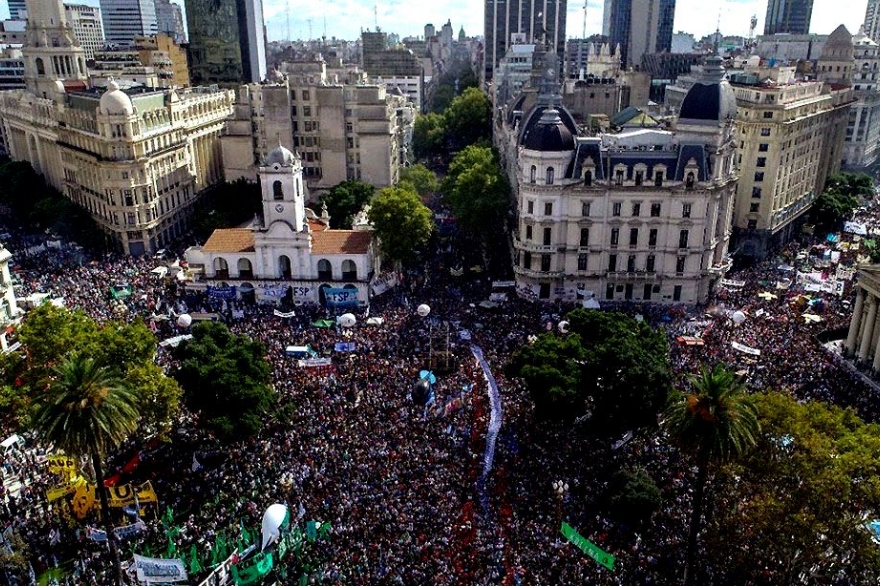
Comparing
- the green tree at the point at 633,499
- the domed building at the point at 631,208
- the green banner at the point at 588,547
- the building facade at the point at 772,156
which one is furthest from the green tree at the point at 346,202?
the green banner at the point at 588,547

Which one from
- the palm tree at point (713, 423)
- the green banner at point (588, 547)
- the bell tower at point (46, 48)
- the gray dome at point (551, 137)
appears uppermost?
the bell tower at point (46, 48)

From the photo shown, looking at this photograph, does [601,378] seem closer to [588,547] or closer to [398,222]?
[588,547]

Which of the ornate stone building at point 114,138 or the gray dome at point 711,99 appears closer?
the gray dome at point 711,99

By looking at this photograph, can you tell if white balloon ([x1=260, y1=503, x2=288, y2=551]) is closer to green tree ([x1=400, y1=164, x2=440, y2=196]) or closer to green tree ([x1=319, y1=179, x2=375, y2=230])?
green tree ([x1=319, y1=179, x2=375, y2=230])

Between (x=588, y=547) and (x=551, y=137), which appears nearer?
(x=588, y=547)

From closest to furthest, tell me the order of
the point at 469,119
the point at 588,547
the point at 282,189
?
the point at 588,547, the point at 282,189, the point at 469,119

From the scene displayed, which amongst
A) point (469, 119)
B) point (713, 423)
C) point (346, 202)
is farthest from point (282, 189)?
point (469, 119)

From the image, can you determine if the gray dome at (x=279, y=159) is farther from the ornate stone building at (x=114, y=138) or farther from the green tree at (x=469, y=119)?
the green tree at (x=469, y=119)

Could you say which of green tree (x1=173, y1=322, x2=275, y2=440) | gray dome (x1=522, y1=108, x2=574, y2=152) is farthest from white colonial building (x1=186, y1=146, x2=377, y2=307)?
green tree (x1=173, y1=322, x2=275, y2=440)
